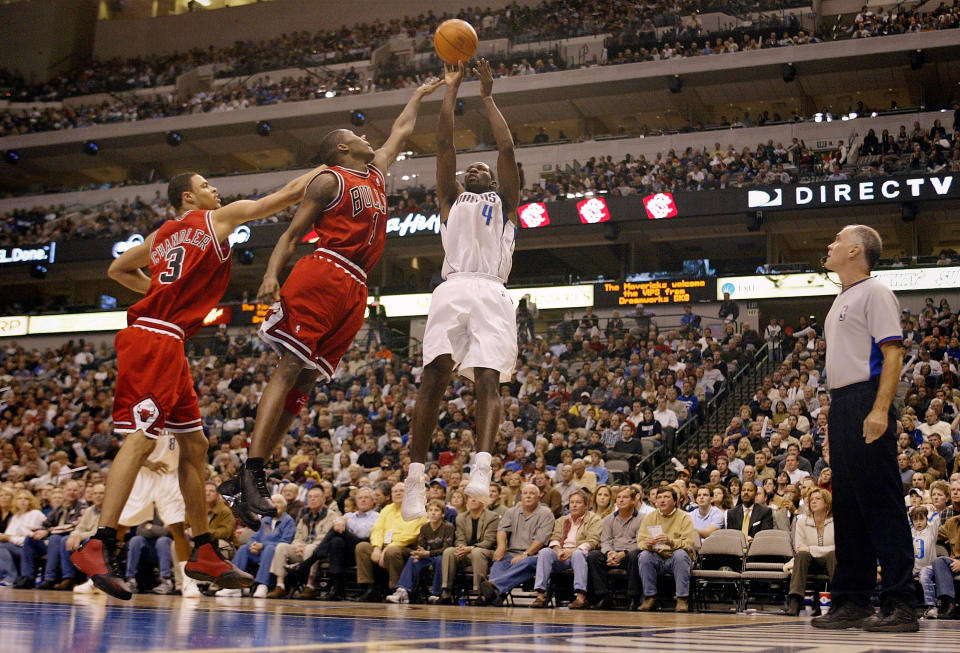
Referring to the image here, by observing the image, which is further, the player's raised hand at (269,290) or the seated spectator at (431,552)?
the seated spectator at (431,552)

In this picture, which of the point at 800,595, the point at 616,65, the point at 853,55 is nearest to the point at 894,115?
the point at 853,55

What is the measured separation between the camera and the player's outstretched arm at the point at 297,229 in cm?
485

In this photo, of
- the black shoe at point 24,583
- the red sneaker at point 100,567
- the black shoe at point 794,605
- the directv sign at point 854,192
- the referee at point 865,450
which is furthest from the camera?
the directv sign at point 854,192

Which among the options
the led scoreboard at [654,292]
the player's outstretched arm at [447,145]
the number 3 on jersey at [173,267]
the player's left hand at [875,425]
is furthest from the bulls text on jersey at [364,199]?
the led scoreboard at [654,292]

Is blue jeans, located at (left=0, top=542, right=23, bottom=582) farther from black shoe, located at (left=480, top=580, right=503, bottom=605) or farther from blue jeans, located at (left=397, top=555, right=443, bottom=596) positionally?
black shoe, located at (left=480, top=580, right=503, bottom=605)

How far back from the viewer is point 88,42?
135ft

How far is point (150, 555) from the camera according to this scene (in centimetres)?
1119

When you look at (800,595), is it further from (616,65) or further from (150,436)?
(616,65)

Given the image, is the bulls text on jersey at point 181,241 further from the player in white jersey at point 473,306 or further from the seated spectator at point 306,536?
the seated spectator at point 306,536

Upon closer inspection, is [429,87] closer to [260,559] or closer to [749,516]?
[749,516]

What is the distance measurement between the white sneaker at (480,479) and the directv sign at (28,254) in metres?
29.5

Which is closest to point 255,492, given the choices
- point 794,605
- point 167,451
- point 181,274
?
point 181,274

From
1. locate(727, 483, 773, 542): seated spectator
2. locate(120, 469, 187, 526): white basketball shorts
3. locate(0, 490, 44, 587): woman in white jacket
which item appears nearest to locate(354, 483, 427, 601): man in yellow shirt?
locate(120, 469, 187, 526): white basketball shorts

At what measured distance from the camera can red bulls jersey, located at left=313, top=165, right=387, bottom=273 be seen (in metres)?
5.34
